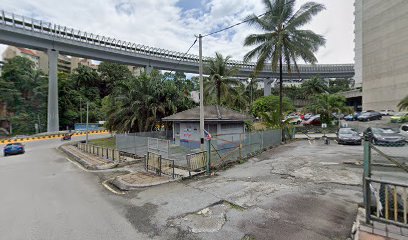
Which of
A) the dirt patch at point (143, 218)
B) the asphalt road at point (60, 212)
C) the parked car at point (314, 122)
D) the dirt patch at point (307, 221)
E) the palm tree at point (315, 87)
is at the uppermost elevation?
the palm tree at point (315, 87)

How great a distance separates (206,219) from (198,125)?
40.8ft

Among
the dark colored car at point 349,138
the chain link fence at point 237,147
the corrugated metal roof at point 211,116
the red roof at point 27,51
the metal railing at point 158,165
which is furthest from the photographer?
the red roof at point 27,51

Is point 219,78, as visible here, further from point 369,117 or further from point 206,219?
point 369,117

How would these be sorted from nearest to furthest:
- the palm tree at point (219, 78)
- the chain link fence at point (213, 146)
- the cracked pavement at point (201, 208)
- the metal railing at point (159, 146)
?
the cracked pavement at point (201, 208), the chain link fence at point (213, 146), the metal railing at point (159, 146), the palm tree at point (219, 78)

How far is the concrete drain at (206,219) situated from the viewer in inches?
209

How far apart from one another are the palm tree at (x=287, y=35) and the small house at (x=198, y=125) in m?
6.95

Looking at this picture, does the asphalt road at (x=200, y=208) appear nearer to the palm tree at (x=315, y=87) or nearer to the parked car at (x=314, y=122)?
the parked car at (x=314, y=122)

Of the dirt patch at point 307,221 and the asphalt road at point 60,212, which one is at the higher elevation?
the dirt patch at point 307,221

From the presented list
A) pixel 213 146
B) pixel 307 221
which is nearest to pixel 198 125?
pixel 213 146

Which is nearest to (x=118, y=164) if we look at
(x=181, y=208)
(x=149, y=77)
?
(x=181, y=208)

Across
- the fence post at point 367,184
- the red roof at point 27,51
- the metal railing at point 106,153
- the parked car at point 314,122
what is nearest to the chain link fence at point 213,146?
the metal railing at point 106,153

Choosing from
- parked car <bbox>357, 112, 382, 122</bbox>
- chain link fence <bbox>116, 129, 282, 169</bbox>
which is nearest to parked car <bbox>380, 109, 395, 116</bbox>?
parked car <bbox>357, 112, 382, 122</bbox>

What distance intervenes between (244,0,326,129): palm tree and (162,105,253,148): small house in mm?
6952

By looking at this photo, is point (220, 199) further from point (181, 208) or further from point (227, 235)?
point (227, 235)
